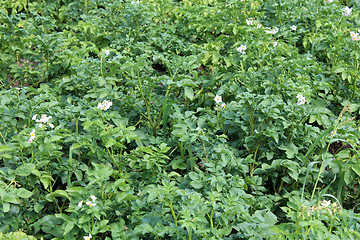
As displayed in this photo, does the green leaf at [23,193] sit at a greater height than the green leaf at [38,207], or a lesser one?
greater

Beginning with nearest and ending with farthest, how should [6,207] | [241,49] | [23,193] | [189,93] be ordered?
[6,207] → [23,193] → [189,93] → [241,49]

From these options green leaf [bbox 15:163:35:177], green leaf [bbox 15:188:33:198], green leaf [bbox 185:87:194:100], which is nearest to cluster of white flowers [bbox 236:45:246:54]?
green leaf [bbox 185:87:194:100]

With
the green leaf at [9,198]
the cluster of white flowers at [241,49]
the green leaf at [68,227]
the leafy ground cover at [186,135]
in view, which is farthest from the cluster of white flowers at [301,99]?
the green leaf at [9,198]

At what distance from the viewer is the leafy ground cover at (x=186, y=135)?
2258 mm

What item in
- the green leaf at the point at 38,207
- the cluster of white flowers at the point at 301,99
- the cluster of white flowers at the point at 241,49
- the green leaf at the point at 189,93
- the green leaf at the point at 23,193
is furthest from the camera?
the cluster of white flowers at the point at 241,49

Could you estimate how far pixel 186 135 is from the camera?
2.68 m

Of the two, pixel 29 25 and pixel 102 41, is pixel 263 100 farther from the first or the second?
pixel 29 25

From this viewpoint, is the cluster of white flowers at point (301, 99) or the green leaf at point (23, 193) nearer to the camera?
the green leaf at point (23, 193)

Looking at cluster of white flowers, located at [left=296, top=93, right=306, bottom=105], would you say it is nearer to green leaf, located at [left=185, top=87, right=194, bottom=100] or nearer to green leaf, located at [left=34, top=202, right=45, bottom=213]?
green leaf, located at [left=185, top=87, right=194, bottom=100]

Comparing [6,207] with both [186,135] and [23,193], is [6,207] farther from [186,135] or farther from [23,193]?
[186,135]

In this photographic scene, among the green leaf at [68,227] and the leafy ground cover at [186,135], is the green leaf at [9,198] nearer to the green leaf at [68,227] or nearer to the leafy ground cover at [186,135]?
the leafy ground cover at [186,135]

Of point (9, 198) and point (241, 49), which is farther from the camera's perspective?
point (241, 49)

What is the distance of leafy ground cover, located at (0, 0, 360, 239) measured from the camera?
7.41 feet

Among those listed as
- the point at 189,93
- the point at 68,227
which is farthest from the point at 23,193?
the point at 189,93
